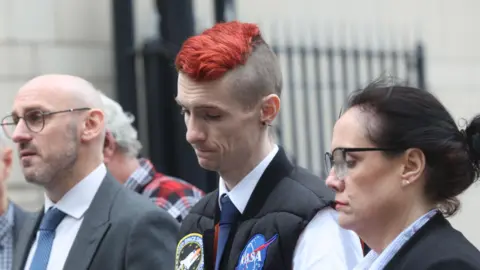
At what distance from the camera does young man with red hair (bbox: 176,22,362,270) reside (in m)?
3.50

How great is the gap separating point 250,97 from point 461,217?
262 inches

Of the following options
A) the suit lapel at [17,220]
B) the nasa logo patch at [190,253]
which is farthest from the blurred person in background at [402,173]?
the suit lapel at [17,220]

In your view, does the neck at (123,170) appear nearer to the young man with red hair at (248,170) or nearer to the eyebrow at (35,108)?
the eyebrow at (35,108)

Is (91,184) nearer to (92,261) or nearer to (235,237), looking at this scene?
(92,261)

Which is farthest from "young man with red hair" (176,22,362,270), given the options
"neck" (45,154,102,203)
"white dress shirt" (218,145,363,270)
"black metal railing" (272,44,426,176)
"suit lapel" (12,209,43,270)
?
"black metal railing" (272,44,426,176)

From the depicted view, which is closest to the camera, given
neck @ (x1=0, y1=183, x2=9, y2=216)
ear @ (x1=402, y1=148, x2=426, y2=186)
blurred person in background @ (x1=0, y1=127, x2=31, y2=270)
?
ear @ (x1=402, y1=148, x2=426, y2=186)

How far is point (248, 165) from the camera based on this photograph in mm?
3672

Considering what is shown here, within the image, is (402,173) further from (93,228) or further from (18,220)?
(18,220)

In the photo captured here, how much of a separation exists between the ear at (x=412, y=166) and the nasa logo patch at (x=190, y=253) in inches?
34.4

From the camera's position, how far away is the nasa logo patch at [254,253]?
3494 millimetres

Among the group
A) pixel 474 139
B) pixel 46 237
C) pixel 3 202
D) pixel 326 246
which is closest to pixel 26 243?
pixel 46 237

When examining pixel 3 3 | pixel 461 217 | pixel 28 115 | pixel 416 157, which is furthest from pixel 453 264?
pixel 461 217

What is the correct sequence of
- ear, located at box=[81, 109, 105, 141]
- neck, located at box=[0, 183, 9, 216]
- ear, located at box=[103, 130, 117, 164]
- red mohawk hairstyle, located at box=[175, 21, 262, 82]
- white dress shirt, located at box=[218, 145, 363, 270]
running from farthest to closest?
ear, located at box=[103, 130, 117, 164] → neck, located at box=[0, 183, 9, 216] → ear, located at box=[81, 109, 105, 141] → red mohawk hairstyle, located at box=[175, 21, 262, 82] → white dress shirt, located at box=[218, 145, 363, 270]

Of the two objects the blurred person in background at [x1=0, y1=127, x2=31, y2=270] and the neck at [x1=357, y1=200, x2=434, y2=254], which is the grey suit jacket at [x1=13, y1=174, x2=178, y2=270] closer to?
the blurred person in background at [x1=0, y1=127, x2=31, y2=270]
